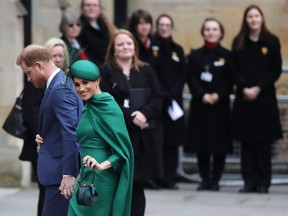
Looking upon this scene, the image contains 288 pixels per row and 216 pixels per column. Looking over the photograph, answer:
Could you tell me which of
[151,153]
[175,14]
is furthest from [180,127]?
[151,153]

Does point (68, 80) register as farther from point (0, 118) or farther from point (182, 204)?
point (0, 118)

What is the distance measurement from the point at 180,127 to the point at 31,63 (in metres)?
5.49

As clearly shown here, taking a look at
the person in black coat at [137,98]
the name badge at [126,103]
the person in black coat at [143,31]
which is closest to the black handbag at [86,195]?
the person in black coat at [137,98]

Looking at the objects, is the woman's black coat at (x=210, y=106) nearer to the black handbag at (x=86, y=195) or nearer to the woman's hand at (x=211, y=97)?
the woman's hand at (x=211, y=97)

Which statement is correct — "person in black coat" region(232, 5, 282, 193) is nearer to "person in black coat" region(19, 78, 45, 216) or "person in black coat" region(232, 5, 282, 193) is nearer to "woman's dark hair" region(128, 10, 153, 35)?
"woman's dark hair" region(128, 10, 153, 35)

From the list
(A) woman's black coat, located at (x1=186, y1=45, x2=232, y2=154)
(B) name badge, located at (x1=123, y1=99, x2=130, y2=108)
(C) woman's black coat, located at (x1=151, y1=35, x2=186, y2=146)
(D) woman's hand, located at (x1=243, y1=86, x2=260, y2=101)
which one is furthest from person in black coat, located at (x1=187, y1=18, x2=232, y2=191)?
(B) name badge, located at (x1=123, y1=99, x2=130, y2=108)

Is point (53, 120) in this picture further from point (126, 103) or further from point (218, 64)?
point (218, 64)

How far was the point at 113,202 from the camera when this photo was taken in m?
7.47

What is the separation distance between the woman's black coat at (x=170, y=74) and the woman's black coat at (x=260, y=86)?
0.65 meters

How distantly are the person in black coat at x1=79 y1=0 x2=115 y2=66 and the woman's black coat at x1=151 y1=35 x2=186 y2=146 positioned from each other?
66cm

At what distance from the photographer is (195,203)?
11836 millimetres

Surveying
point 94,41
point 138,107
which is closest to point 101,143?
point 138,107

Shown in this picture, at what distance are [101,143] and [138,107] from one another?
2.54 metres

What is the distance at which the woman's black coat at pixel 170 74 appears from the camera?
42.9ft
